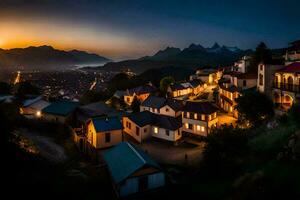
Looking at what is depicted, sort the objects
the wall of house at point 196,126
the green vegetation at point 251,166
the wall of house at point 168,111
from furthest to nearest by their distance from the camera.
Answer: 1. the wall of house at point 168,111
2. the wall of house at point 196,126
3. the green vegetation at point 251,166

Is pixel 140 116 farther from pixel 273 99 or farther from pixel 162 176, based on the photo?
pixel 273 99

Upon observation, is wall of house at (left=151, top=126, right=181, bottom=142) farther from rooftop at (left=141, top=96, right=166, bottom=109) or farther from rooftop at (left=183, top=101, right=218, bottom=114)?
rooftop at (left=141, top=96, right=166, bottom=109)

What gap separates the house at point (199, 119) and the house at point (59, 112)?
67.2ft

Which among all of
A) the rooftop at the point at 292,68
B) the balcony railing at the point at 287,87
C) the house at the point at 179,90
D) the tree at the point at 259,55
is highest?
the tree at the point at 259,55

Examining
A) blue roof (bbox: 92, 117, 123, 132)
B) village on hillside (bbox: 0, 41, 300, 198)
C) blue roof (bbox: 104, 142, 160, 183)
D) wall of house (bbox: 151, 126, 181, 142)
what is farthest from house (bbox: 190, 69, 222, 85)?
blue roof (bbox: 104, 142, 160, 183)

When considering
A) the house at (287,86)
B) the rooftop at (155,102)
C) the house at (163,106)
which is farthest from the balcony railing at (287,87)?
the rooftop at (155,102)

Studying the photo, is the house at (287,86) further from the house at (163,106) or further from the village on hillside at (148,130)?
the house at (163,106)

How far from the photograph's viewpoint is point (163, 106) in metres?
50.2

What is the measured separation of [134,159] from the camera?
23.5 m

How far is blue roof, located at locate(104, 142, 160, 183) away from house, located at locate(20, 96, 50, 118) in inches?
1095

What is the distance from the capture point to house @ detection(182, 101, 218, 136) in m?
41.0

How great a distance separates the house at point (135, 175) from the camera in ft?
72.3

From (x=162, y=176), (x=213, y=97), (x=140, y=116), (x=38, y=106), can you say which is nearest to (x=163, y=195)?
(x=162, y=176)

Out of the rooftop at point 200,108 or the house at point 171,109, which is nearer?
the rooftop at point 200,108
